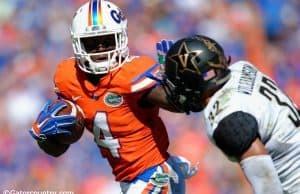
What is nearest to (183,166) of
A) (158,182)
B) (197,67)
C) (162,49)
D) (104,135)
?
(158,182)

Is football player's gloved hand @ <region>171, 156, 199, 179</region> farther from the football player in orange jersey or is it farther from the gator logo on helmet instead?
the gator logo on helmet

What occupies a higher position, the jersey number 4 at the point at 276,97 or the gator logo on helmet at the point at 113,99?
the jersey number 4 at the point at 276,97

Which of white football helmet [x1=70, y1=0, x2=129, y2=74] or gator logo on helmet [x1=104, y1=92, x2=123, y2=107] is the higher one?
white football helmet [x1=70, y1=0, x2=129, y2=74]

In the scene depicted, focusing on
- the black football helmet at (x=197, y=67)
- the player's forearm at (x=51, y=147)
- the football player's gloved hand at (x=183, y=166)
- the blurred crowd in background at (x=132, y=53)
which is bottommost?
the blurred crowd in background at (x=132, y=53)

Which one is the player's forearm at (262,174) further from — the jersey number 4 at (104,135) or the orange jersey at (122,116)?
the jersey number 4 at (104,135)

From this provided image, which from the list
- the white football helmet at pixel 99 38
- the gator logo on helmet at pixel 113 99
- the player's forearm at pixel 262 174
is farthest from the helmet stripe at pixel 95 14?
the player's forearm at pixel 262 174

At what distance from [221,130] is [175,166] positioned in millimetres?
1133

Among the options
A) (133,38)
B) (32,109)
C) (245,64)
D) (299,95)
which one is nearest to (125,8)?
(133,38)

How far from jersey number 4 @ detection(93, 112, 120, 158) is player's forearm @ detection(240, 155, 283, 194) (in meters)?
1.09

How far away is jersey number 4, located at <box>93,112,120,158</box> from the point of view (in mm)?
3799

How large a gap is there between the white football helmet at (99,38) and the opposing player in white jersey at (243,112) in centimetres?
64

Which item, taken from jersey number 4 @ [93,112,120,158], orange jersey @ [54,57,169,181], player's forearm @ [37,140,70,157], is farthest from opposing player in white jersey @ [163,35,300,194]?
player's forearm @ [37,140,70,157]

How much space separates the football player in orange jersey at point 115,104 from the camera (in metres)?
3.75

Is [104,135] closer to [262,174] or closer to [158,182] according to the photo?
[158,182]
